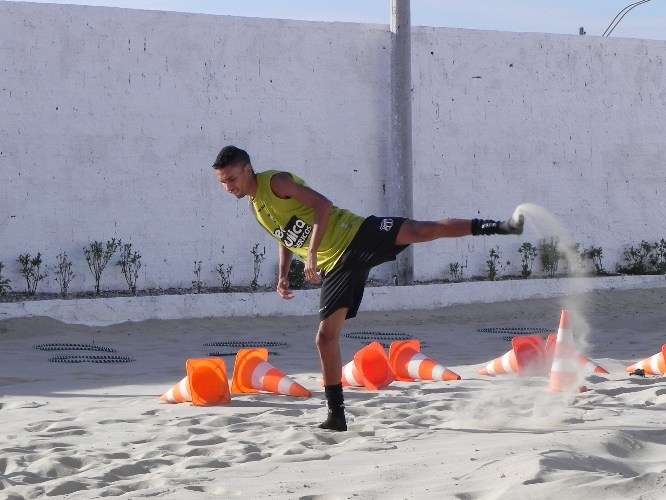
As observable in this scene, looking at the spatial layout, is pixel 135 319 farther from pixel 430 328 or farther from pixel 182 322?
pixel 430 328

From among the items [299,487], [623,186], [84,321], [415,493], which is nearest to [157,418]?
[299,487]

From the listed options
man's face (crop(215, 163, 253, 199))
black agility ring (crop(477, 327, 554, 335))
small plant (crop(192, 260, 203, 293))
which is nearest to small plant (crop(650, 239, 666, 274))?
black agility ring (crop(477, 327, 554, 335))

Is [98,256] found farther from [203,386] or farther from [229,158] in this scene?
[229,158]

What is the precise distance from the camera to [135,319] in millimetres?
12414

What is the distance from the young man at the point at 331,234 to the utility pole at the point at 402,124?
839 centimetres

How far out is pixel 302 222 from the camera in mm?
6355

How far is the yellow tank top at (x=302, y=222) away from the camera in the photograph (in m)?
6.32

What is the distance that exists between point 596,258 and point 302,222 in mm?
10597

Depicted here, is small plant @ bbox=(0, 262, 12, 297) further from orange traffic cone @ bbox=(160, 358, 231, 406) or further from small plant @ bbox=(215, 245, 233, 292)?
orange traffic cone @ bbox=(160, 358, 231, 406)

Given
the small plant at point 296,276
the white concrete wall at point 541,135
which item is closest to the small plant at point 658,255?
the white concrete wall at point 541,135

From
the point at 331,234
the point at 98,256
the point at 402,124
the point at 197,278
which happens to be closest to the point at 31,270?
the point at 98,256

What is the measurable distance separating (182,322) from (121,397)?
4713 millimetres

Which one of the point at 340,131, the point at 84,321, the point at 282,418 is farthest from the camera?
the point at 340,131

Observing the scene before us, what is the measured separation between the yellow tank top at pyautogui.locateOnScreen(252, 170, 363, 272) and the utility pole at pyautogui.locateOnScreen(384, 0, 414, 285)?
8380 mm
